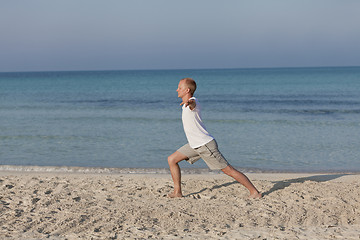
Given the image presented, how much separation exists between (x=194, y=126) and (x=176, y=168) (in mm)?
709

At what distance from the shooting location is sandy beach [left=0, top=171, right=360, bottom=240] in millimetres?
4180

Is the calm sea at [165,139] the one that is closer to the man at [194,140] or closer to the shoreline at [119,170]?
the shoreline at [119,170]

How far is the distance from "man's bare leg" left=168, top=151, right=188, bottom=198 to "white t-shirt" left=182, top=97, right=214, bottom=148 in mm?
271

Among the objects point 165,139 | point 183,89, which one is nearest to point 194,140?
point 183,89

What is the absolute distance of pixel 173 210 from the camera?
16.0 feet

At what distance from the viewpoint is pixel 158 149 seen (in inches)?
401

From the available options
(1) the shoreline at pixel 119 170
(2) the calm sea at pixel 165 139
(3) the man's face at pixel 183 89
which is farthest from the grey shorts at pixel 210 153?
(2) the calm sea at pixel 165 139

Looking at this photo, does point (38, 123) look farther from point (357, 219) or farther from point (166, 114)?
point (357, 219)

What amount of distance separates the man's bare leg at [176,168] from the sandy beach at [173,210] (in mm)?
156

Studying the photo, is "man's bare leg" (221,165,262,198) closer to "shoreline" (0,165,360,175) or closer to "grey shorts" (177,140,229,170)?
"grey shorts" (177,140,229,170)

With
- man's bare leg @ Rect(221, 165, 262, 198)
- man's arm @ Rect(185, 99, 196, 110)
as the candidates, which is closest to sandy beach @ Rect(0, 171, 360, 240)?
man's bare leg @ Rect(221, 165, 262, 198)

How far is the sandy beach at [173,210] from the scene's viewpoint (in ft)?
13.7

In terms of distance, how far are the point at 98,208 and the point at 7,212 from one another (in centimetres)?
104

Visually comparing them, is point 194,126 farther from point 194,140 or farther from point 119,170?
point 119,170
